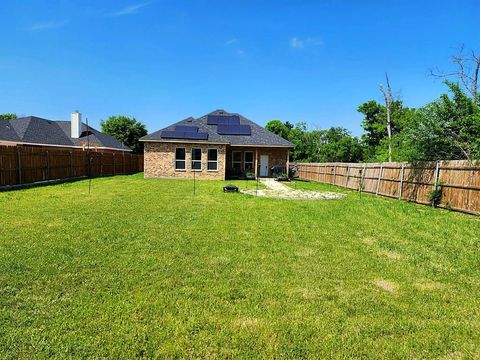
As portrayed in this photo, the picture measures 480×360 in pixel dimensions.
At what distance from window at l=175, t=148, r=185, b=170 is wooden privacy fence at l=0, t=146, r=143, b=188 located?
5.76 metres

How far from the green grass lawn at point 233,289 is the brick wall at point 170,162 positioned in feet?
46.6

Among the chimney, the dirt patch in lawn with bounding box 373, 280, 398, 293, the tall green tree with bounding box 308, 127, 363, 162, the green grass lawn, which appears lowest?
the dirt patch in lawn with bounding box 373, 280, 398, 293

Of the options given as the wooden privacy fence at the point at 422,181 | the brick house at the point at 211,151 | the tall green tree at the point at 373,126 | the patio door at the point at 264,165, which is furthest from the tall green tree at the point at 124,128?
the wooden privacy fence at the point at 422,181

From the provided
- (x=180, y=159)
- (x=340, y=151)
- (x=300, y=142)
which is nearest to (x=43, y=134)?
(x=180, y=159)

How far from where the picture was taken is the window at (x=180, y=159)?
21094 millimetres

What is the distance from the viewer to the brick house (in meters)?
20.9

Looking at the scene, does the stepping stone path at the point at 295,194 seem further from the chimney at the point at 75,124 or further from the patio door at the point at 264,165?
the chimney at the point at 75,124

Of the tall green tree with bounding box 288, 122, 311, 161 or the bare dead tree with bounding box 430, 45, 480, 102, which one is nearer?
the bare dead tree with bounding box 430, 45, 480, 102

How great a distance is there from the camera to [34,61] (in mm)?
16812

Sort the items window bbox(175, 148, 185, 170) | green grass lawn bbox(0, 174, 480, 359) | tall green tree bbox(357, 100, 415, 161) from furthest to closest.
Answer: tall green tree bbox(357, 100, 415, 161), window bbox(175, 148, 185, 170), green grass lawn bbox(0, 174, 480, 359)

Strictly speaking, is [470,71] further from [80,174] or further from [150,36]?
[80,174]

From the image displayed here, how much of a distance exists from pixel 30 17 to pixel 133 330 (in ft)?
40.7

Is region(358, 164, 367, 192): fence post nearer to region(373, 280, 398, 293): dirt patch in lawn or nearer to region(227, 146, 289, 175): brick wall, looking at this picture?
region(227, 146, 289, 175): brick wall

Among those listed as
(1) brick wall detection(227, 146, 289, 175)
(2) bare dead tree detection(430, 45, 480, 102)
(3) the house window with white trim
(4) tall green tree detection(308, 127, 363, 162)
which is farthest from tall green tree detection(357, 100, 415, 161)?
(3) the house window with white trim
